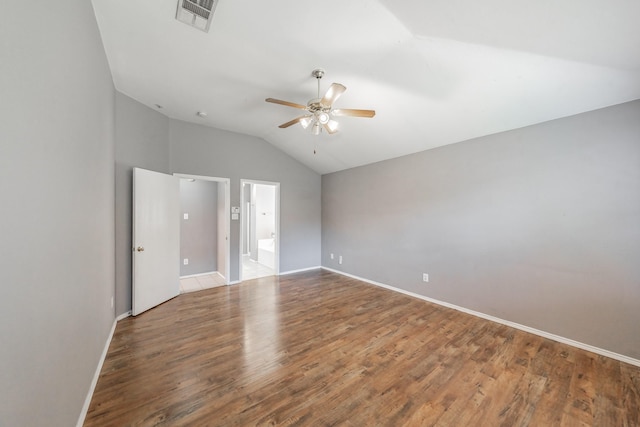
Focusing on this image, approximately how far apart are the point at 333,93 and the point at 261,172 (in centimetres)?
303

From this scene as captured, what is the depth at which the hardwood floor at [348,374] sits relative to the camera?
1646mm

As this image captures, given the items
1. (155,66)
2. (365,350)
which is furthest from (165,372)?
(155,66)

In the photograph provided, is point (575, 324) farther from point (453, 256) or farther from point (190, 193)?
point (190, 193)

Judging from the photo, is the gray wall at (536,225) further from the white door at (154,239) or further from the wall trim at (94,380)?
the wall trim at (94,380)

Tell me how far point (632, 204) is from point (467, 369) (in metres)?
2.27

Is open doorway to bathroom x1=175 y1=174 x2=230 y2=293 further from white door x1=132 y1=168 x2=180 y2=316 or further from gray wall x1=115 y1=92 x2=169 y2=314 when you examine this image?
gray wall x1=115 y1=92 x2=169 y2=314

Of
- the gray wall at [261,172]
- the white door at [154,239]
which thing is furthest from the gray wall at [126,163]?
the gray wall at [261,172]

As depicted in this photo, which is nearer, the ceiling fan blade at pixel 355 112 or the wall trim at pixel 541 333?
the wall trim at pixel 541 333

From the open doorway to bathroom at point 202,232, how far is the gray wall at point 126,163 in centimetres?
132

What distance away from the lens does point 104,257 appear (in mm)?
2289

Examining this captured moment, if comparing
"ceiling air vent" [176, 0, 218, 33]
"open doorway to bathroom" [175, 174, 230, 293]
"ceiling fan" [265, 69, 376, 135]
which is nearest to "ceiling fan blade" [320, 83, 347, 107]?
"ceiling fan" [265, 69, 376, 135]

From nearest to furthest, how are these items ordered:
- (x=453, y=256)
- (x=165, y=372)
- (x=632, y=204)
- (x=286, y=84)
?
1. (x=165, y=372)
2. (x=632, y=204)
3. (x=286, y=84)
4. (x=453, y=256)

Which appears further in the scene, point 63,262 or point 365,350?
point 365,350

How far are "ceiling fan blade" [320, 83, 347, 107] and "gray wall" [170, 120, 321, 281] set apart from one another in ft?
9.07
